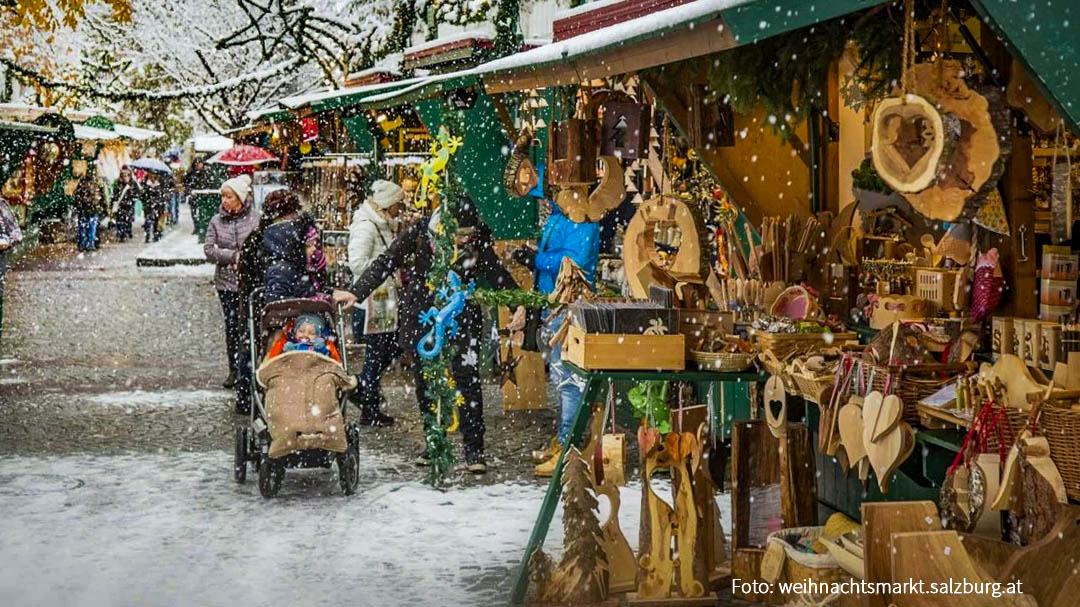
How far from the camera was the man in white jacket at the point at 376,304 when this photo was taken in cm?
1100

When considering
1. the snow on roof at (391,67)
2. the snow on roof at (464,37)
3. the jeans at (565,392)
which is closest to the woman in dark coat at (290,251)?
the jeans at (565,392)

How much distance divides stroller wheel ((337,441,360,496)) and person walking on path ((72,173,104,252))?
26.8 meters

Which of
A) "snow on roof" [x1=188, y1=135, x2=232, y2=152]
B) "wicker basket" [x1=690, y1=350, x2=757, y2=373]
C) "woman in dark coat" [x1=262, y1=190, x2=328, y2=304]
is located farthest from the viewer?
"snow on roof" [x1=188, y1=135, x2=232, y2=152]

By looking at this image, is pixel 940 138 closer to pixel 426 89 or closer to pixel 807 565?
pixel 807 565

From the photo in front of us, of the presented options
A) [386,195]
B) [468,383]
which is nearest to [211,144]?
[386,195]

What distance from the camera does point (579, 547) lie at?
6.14 meters

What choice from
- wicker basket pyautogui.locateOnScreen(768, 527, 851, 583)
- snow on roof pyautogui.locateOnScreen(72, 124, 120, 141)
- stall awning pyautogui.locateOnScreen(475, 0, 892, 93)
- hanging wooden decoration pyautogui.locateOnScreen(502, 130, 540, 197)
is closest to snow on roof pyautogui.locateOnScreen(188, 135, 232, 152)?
snow on roof pyautogui.locateOnScreen(72, 124, 120, 141)

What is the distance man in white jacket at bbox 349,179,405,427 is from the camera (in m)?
11.0

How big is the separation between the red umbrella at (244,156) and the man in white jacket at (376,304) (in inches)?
573

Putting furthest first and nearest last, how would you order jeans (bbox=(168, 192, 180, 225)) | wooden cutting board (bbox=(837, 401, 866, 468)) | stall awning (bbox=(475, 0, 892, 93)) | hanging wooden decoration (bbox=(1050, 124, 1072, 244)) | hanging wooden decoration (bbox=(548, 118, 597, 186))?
1. jeans (bbox=(168, 192, 180, 225))
2. hanging wooden decoration (bbox=(548, 118, 597, 186))
3. hanging wooden decoration (bbox=(1050, 124, 1072, 244))
4. wooden cutting board (bbox=(837, 401, 866, 468))
5. stall awning (bbox=(475, 0, 892, 93))

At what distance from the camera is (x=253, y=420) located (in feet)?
29.3

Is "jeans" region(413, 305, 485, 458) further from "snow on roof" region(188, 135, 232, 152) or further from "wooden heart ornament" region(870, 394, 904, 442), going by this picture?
"snow on roof" region(188, 135, 232, 152)

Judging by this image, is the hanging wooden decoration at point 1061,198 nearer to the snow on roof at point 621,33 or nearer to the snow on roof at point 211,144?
the snow on roof at point 621,33

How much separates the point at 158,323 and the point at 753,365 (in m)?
13.8
